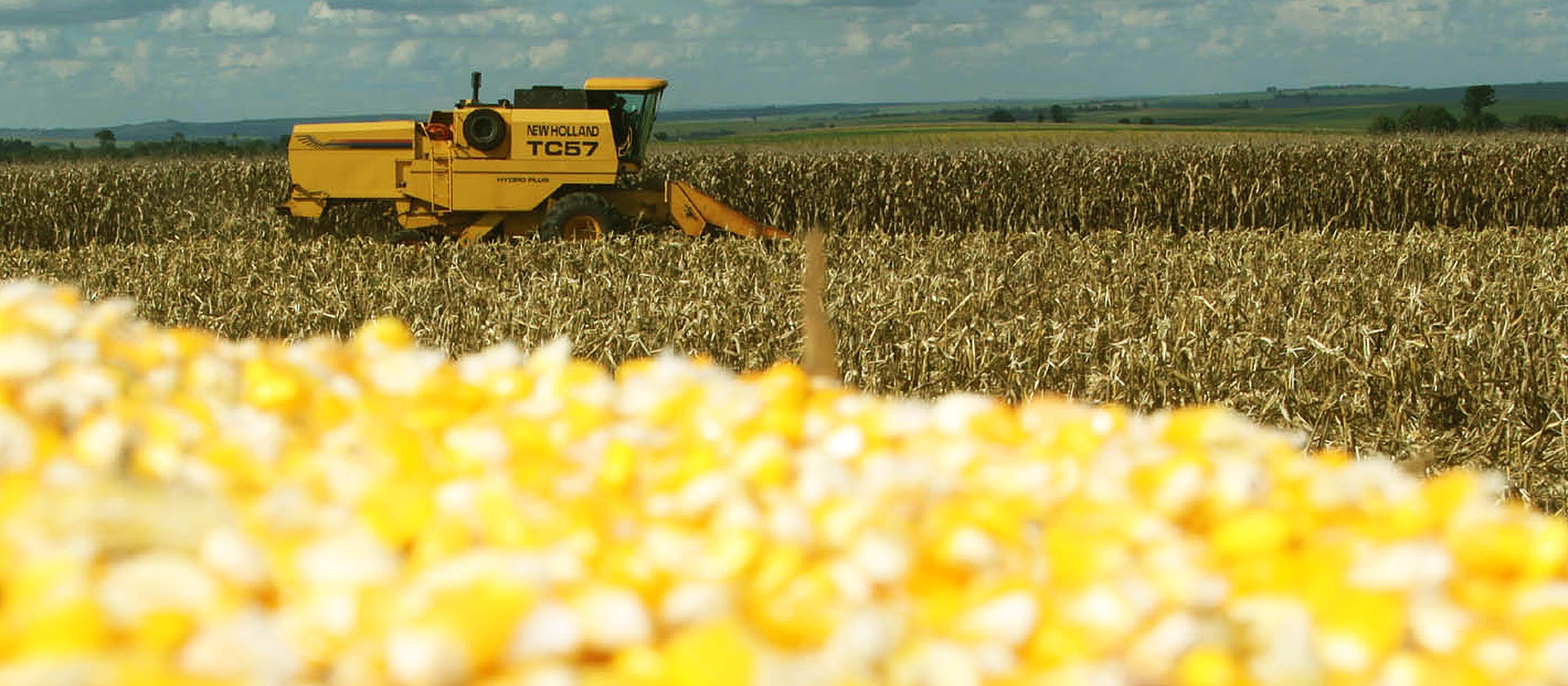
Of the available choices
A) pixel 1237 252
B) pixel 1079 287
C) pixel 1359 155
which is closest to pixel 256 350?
pixel 1079 287

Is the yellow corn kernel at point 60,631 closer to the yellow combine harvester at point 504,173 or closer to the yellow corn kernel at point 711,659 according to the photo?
the yellow corn kernel at point 711,659

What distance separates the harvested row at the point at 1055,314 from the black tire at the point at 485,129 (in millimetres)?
1852

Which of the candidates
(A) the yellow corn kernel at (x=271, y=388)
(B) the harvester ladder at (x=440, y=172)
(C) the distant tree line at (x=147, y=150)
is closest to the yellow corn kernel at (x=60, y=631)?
(A) the yellow corn kernel at (x=271, y=388)

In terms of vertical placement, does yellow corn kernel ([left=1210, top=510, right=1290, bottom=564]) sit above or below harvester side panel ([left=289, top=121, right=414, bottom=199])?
below

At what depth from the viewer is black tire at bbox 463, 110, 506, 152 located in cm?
1239

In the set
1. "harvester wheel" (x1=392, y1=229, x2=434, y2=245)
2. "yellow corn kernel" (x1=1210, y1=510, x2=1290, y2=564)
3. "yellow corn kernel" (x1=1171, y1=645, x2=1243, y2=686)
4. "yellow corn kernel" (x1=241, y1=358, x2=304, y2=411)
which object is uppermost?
"yellow corn kernel" (x1=241, y1=358, x2=304, y2=411)

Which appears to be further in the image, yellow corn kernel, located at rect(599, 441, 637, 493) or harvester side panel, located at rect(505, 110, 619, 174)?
harvester side panel, located at rect(505, 110, 619, 174)

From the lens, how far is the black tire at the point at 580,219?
12.1 metres

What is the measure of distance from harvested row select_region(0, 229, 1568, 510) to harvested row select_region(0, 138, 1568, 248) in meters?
7.13

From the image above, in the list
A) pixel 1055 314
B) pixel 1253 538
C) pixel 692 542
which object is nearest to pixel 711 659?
pixel 692 542

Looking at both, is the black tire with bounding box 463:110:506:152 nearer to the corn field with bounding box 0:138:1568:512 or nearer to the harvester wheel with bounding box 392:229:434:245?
the harvester wheel with bounding box 392:229:434:245

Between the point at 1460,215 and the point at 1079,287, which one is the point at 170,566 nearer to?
the point at 1079,287

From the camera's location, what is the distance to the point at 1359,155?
730 inches

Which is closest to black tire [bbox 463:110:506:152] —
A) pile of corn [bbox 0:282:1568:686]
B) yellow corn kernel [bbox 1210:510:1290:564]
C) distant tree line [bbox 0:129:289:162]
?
pile of corn [bbox 0:282:1568:686]
